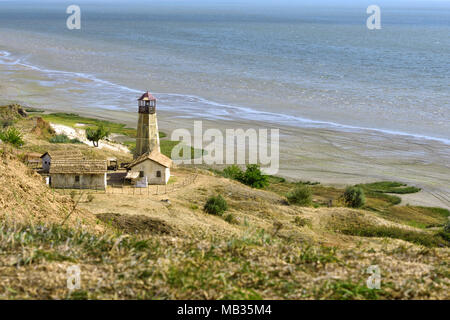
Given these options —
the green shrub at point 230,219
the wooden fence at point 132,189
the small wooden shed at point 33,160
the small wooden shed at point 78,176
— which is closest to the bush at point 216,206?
the green shrub at point 230,219

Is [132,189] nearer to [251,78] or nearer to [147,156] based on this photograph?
[147,156]

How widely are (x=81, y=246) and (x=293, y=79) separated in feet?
262

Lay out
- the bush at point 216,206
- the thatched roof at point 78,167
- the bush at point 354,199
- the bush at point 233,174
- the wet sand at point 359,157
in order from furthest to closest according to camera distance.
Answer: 1. the wet sand at point 359,157
2. the bush at point 233,174
3. the bush at point 354,199
4. the thatched roof at point 78,167
5. the bush at point 216,206

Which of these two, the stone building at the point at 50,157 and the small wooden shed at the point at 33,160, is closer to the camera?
the stone building at the point at 50,157

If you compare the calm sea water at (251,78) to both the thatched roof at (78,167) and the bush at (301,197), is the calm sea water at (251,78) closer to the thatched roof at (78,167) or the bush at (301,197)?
the bush at (301,197)

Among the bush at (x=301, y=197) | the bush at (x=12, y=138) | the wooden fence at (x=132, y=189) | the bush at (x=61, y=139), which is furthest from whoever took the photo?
the bush at (x=61, y=139)

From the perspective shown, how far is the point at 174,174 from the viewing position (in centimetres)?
3766

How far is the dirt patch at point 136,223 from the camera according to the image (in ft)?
73.2

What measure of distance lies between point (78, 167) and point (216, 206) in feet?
28.0

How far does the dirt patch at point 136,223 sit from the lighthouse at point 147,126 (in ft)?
40.0

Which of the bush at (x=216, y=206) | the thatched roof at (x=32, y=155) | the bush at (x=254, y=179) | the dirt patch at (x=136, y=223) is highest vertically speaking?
the thatched roof at (x=32, y=155)

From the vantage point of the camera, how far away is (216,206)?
28.5 m

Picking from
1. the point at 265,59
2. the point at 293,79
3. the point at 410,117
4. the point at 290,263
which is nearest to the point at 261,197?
the point at 290,263

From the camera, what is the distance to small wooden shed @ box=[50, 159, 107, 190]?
31750 millimetres
